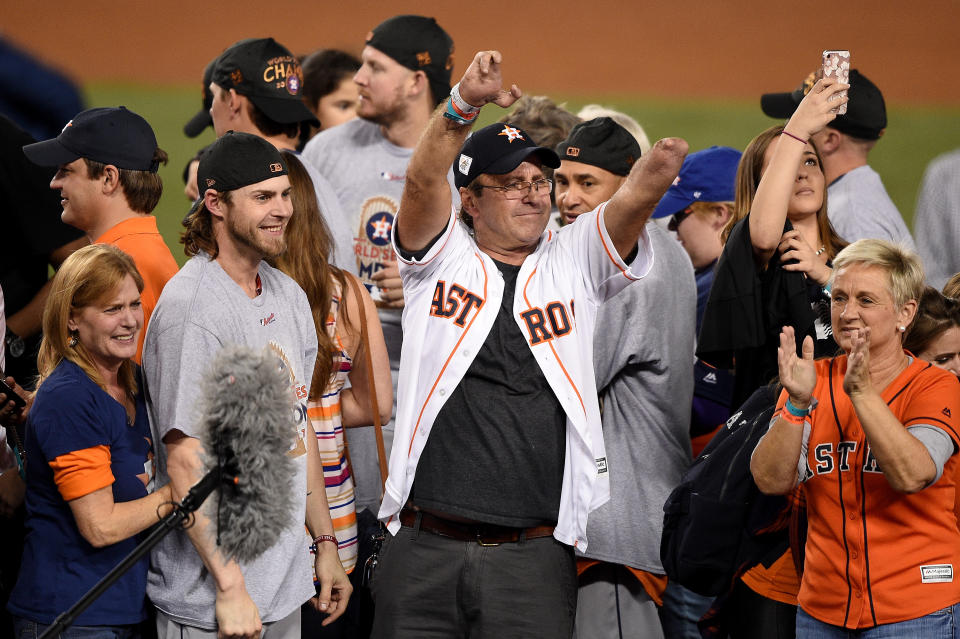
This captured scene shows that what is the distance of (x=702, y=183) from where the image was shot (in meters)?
4.00

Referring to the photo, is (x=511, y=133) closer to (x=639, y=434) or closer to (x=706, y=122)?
(x=639, y=434)

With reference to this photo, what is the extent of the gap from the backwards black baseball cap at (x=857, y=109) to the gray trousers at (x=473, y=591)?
6.87ft

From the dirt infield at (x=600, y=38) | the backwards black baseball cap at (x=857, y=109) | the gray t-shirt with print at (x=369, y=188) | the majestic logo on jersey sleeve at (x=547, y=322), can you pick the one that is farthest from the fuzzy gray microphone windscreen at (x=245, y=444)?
the dirt infield at (x=600, y=38)

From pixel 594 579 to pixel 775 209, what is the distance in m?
1.16

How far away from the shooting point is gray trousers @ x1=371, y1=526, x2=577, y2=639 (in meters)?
2.62

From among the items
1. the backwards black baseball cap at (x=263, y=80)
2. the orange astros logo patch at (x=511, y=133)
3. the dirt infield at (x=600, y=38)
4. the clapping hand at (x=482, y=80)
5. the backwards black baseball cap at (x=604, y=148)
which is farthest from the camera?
the dirt infield at (x=600, y=38)

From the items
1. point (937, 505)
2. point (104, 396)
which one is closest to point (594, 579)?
point (937, 505)

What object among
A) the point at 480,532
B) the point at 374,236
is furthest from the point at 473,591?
the point at 374,236

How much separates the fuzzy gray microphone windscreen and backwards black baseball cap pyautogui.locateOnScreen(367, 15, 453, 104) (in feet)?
9.27

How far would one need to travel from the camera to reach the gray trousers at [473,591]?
8.61ft

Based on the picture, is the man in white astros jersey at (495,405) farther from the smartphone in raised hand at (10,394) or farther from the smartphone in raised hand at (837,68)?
the smartphone in raised hand at (10,394)

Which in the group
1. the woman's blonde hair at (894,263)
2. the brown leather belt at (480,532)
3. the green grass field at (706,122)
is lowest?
the brown leather belt at (480,532)

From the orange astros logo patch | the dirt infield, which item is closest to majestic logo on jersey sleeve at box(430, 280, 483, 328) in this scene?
the orange astros logo patch

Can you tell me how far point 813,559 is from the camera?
8.96 feet
